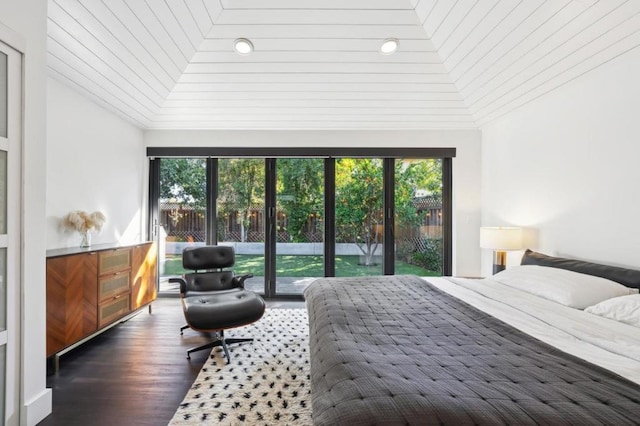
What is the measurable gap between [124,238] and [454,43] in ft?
14.0

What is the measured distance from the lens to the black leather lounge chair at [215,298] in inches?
92.1

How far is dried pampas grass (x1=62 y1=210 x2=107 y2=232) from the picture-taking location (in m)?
2.73

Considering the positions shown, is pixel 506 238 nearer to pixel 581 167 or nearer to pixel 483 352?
pixel 581 167

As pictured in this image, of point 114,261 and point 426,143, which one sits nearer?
point 114,261

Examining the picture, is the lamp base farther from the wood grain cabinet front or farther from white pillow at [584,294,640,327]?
the wood grain cabinet front

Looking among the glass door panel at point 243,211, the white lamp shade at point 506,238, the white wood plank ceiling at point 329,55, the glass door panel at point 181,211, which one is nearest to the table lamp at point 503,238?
the white lamp shade at point 506,238

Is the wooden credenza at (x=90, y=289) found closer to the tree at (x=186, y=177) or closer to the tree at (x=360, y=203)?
the tree at (x=186, y=177)

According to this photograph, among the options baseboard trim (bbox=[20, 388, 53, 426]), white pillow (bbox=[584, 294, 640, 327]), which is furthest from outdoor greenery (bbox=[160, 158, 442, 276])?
baseboard trim (bbox=[20, 388, 53, 426])

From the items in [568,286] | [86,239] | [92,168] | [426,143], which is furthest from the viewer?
[426,143]

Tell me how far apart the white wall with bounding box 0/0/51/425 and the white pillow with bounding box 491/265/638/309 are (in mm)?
3291

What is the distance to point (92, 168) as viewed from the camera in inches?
122

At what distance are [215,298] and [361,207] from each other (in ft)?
7.45

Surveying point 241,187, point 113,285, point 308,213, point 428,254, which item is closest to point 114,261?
point 113,285

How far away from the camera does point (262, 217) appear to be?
4.12 m
